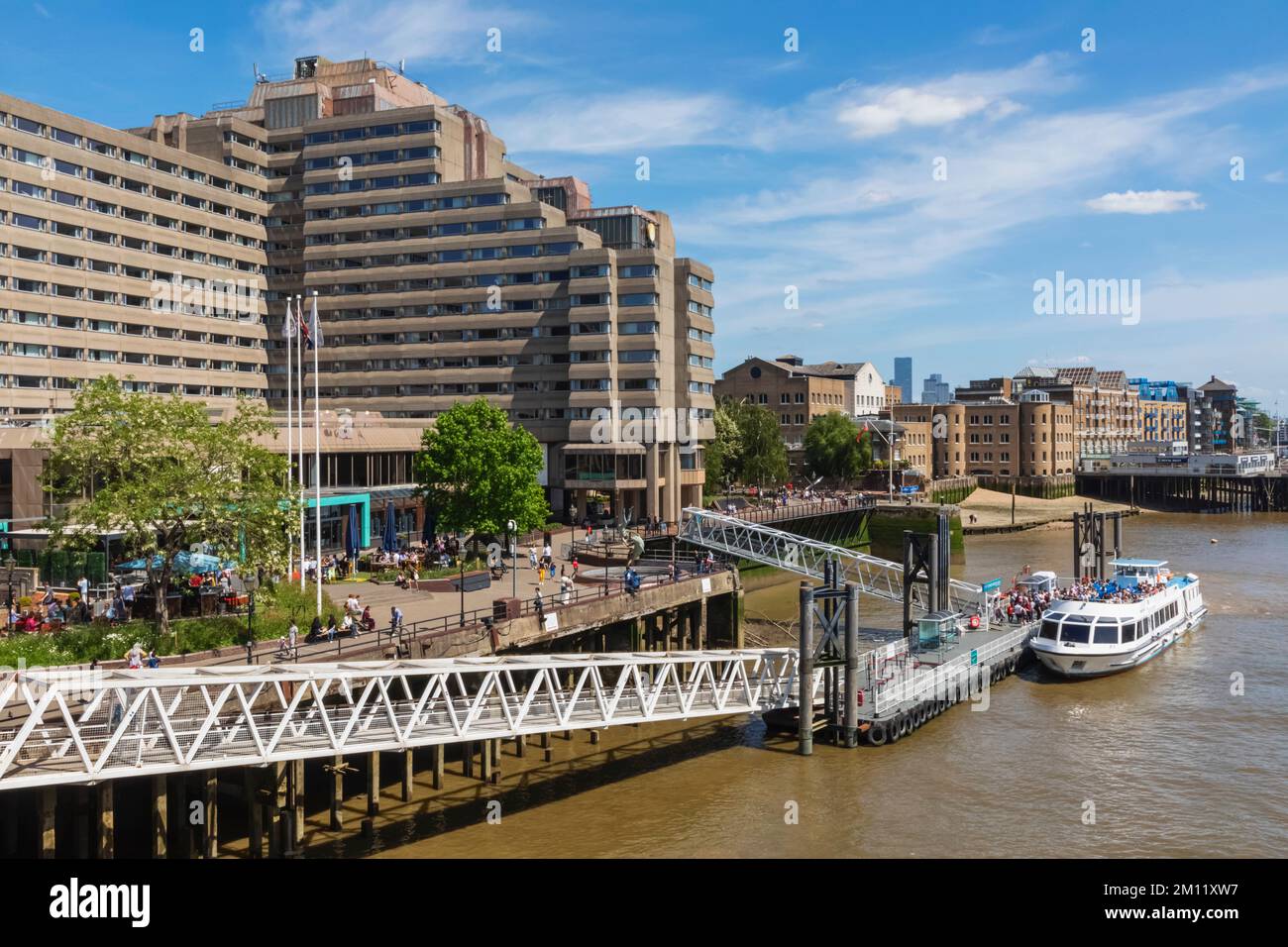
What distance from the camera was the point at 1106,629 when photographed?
45500 millimetres

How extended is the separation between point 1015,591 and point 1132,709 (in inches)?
549

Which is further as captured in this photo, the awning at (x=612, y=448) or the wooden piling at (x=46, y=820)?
the awning at (x=612, y=448)

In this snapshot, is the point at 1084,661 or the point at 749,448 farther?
the point at 749,448

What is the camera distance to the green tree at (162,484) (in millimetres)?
33062

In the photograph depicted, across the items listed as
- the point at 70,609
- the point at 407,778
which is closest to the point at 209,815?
the point at 407,778

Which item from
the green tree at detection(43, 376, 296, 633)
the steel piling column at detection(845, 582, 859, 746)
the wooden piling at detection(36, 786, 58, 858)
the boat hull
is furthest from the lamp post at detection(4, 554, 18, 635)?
the boat hull

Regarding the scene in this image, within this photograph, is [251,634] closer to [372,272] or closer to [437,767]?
[437,767]

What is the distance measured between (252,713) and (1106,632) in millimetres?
34648

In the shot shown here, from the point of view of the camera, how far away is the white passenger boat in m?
44.8

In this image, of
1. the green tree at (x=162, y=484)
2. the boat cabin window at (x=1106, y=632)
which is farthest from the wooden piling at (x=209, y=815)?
the boat cabin window at (x=1106, y=632)

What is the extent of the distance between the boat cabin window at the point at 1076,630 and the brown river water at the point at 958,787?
189cm

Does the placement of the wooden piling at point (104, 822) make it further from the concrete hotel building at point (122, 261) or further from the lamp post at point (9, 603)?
the concrete hotel building at point (122, 261)

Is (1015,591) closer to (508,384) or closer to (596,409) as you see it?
(596,409)
